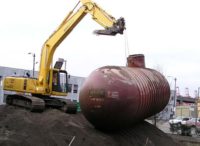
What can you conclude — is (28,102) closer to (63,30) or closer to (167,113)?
(63,30)

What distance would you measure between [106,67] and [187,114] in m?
51.9

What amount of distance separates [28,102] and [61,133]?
5.30m

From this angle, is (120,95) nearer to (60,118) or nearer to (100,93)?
(100,93)

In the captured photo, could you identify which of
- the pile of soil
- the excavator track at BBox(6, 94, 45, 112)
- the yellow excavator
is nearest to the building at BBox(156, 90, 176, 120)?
the yellow excavator

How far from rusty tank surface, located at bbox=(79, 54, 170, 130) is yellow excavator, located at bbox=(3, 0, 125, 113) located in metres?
5.71

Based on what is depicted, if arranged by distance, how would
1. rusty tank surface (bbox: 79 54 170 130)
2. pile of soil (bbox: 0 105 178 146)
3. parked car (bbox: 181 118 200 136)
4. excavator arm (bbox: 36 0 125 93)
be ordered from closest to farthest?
pile of soil (bbox: 0 105 178 146) < rusty tank surface (bbox: 79 54 170 130) < excavator arm (bbox: 36 0 125 93) < parked car (bbox: 181 118 200 136)

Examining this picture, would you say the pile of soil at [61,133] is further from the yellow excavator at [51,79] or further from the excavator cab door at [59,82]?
the excavator cab door at [59,82]

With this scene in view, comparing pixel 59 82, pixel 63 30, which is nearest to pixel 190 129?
pixel 59 82

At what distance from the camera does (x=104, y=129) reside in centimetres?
1470

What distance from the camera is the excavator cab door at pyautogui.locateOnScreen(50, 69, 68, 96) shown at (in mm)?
21302

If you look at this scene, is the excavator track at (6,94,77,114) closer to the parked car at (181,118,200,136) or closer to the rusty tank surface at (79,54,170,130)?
the rusty tank surface at (79,54,170,130)

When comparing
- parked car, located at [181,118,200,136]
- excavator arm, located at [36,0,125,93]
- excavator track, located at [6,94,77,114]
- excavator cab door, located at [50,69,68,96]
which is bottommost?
parked car, located at [181,118,200,136]

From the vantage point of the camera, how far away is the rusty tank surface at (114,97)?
13617 millimetres

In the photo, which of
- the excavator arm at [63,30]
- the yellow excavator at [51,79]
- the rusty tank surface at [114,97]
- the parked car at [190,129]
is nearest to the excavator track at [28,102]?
the yellow excavator at [51,79]
